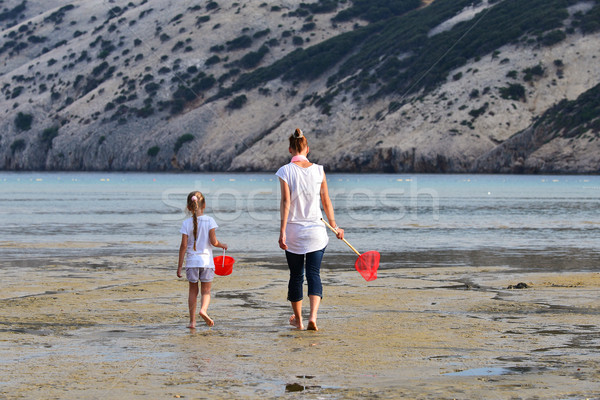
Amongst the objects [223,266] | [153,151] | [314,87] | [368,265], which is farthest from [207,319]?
[153,151]

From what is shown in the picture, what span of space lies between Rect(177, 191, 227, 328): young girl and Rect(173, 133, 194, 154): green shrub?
101672 millimetres

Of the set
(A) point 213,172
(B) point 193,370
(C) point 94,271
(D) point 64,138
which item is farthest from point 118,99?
(B) point 193,370

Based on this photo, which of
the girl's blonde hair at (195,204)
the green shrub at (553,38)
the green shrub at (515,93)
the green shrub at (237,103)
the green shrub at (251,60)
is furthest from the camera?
the green shrub at (251,60)

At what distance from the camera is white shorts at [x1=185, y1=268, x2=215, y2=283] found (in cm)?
944

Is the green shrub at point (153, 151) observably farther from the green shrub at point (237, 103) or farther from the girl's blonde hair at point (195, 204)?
the girl's blonde hair at point (195, 204)

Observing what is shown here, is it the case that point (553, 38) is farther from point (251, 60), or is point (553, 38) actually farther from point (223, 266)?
point (223, 266)

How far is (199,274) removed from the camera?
31.1ft

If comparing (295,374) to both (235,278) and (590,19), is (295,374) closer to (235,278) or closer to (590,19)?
(235,278)

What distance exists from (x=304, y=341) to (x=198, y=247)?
1.64 metres

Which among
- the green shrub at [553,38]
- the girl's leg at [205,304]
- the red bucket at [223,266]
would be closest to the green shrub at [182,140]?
the green shrub at [553,38]

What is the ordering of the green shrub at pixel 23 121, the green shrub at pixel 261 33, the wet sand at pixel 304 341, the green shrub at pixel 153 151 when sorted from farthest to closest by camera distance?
the green shrub at pixel 261 33 → the green shrub at pixel 23 121 → the green shrub at pixel 153 151 → the wet sand at pixel 304 341

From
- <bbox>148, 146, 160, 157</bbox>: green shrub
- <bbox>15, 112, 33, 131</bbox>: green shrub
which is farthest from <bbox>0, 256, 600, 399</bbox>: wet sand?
<bbox>15, 112, 33, 131</bbox>: green shrub

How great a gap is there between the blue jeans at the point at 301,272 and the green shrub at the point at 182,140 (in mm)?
101875

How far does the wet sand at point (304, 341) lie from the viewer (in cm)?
654
